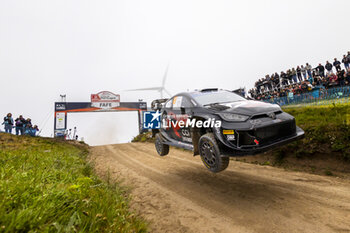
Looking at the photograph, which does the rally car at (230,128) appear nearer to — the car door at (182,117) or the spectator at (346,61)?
the car door at (182,117)

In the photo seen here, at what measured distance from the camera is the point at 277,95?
55.4ft

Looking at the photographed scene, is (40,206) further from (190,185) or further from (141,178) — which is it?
(141,178)

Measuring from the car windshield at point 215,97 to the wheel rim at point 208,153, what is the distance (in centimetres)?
110

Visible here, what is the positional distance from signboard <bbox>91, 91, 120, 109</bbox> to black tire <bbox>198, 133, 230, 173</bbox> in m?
29.2

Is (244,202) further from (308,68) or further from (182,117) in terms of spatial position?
(308,68)

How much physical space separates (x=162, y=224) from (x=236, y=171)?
406cm

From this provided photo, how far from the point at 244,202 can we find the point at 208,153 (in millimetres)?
1484

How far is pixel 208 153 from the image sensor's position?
3814 millimetres

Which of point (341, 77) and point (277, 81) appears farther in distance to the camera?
point (277, 81)

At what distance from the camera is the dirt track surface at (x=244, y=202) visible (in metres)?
3.20

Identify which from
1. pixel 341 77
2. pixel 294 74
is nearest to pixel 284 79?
pixel 294 74

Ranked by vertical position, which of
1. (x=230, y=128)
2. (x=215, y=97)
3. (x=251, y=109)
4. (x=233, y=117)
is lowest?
(x=230, y=128)

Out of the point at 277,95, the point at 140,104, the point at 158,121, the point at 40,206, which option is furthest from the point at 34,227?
the point at 140,104

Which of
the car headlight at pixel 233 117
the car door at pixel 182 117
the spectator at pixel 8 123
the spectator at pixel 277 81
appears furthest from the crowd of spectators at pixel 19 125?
the spectator at pixel 277 81
